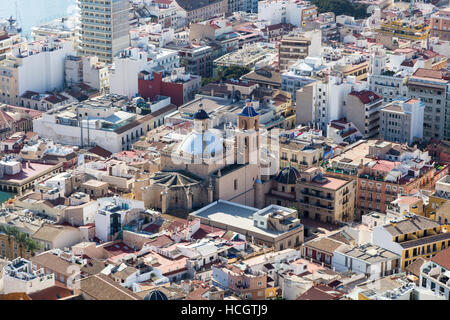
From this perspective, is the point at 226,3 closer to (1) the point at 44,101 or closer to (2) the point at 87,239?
(1) the point at 44,101

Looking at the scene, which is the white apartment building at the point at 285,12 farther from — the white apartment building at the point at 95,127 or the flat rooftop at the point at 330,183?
the flat rooftop at the point at 330,183

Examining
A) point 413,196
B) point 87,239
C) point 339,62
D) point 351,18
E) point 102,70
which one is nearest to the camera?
point 87,239

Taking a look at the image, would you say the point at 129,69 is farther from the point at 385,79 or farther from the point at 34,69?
the point at 385,79

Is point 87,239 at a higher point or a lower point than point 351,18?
lower

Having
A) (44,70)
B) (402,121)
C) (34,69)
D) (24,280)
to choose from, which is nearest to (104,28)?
(44,70)

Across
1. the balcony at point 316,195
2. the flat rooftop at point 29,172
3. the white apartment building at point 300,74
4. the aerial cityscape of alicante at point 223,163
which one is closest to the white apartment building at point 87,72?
the aerial cityscape of alicante at point 223,163

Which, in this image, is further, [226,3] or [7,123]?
[226,3]

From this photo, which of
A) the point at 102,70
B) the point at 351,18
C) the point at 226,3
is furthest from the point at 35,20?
the point at 351,18
